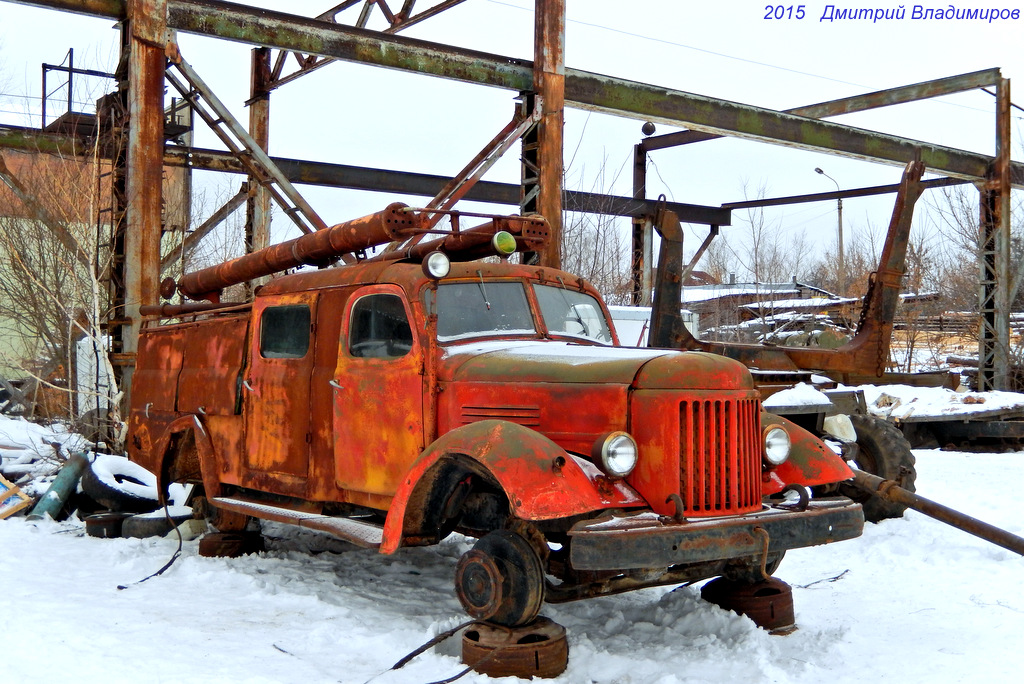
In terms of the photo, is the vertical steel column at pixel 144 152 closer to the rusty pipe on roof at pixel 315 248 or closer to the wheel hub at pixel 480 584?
the rusty pipe on roof at pixel 315 248

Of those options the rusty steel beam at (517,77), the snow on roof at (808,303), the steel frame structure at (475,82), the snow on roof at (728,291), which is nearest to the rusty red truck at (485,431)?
the steel frame structure at (475,82)

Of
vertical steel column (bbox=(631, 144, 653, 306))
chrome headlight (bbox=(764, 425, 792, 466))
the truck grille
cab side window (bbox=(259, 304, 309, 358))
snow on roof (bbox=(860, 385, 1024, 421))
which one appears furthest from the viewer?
vertical steel column (bbox=(631, 144, 653, 306))

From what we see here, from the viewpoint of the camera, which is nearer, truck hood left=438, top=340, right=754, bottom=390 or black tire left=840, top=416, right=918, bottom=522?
truck hood left=438, top=340, right=754, bottom=390

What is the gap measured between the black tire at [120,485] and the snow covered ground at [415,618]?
423 millimetres

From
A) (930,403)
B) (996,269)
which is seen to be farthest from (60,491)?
(996,269)

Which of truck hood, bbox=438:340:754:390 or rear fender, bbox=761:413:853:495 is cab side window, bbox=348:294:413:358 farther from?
rear fender, bbox=761:413:853:495

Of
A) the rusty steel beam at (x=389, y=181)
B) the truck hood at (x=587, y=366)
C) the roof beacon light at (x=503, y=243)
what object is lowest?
the truck hood at (x=587, y=366)

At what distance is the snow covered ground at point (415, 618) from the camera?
4633 mm

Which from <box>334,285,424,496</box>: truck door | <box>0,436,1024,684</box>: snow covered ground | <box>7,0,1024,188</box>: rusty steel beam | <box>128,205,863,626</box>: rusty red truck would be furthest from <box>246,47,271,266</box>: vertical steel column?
<box>334,285,424,496</box>: truck door

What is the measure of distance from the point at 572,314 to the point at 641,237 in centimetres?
1152

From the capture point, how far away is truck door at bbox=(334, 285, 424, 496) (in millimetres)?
5648

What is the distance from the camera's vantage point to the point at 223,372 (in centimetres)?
721

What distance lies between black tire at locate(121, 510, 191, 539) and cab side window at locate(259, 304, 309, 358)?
1977 millimetres

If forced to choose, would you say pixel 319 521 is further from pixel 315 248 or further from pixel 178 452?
pixel 178 452
